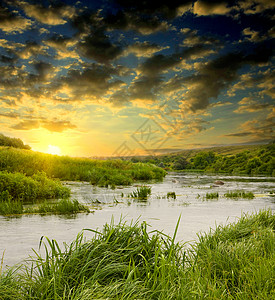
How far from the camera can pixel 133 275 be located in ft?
10.4

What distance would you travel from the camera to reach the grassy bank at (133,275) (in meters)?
2.67

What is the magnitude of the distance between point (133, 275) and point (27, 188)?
8.53 m

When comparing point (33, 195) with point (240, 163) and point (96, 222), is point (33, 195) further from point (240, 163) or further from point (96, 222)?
point (240, 163)

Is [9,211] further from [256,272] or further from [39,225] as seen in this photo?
[256,272]

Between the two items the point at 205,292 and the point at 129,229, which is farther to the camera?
the point at 129,229

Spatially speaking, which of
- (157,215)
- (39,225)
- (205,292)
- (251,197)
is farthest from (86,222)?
(251,197)

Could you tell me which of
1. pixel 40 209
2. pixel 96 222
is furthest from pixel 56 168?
pixel 96 222

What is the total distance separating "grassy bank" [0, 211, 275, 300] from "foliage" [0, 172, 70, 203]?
7.08 m

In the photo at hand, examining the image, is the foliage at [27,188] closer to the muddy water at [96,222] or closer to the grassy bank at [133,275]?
the muddy water at [96,222]

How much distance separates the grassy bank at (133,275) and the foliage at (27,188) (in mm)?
7081

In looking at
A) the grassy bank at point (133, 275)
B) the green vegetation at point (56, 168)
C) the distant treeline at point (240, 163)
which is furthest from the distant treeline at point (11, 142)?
the grassy bank at point (133, 275)

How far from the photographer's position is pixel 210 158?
76.7 meters

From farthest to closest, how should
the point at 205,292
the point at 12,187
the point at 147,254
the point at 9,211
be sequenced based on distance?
1. the point at 12,187
2. the point at 9,211
3. the point at 147,254
4. the point at 205,292

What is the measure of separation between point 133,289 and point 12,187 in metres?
8.86
